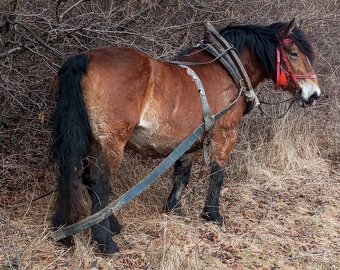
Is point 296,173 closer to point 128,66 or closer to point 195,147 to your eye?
point 195,147

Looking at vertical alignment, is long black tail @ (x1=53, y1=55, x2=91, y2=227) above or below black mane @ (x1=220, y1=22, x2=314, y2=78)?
below

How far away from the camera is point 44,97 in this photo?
495 centimetres

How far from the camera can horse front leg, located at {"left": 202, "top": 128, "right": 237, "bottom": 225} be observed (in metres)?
4.57

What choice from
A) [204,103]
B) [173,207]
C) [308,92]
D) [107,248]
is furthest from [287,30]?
[107,248]

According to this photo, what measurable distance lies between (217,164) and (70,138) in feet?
5.20

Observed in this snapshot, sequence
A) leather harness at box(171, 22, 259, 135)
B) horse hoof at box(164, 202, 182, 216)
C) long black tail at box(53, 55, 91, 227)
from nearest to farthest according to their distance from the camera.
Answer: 1. long black tail at box(53, 55, 91, 227)
2. leather harness at box(171, 22, 259, 135)
3. horse hoof at box(164, 202, 182, 216)

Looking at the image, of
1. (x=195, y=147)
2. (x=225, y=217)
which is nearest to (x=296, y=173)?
(x=225, y=217)

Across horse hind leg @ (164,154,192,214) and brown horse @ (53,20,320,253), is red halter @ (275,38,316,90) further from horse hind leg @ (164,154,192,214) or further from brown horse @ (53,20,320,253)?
horse hind leg @ (164,154,192,214)

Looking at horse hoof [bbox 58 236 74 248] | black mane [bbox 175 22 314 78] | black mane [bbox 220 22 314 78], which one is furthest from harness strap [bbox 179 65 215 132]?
horse hoof [bbox 58 236 74 248]

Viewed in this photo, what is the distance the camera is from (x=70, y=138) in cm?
355

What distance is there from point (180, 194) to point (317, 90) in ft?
5.37

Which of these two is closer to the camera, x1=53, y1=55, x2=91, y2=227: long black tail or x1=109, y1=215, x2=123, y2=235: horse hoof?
x1=53, y1=55, x2=91, y2=227: long black tail

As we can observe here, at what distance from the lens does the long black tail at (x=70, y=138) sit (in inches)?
140

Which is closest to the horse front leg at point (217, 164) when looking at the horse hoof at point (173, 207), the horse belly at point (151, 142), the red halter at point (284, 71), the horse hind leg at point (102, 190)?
the horse hoof at point (173, 207)
